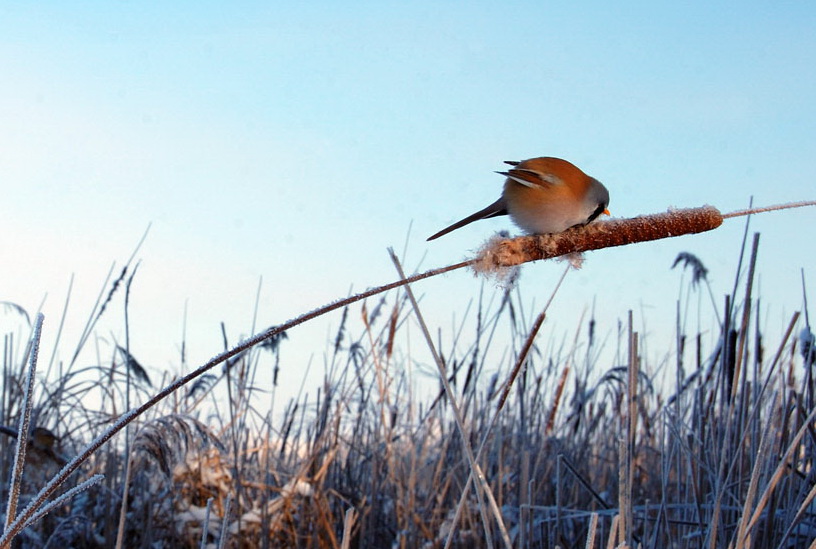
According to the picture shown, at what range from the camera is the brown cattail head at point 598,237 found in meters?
1.45

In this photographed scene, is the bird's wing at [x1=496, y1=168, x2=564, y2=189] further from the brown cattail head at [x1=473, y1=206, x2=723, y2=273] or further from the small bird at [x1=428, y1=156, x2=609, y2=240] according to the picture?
the brown cattail head at [x1=473, y1=206, x2=723, y2=273]

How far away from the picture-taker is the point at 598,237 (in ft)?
5.19

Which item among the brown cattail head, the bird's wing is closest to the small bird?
the bird's wing

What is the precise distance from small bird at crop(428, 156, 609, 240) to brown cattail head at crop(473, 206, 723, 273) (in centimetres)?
17

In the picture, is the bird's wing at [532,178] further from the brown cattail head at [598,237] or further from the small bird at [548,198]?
the brown cattail head at [598,237]

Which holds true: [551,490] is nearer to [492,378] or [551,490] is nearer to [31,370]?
[492,378]

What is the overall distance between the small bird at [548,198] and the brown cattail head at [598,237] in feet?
0.57

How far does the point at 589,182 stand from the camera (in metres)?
1.97

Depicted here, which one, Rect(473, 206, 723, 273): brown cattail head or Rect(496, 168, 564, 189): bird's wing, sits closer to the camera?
Rect(473, 206, 723, 273): brown cattail head

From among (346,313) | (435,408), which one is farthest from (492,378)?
(346,313)

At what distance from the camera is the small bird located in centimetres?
183

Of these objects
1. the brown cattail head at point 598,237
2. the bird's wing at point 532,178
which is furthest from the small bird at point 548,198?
the brown cattail head at point 598,237

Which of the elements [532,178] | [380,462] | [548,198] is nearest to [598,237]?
[548,198]

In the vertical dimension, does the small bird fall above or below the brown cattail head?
above
